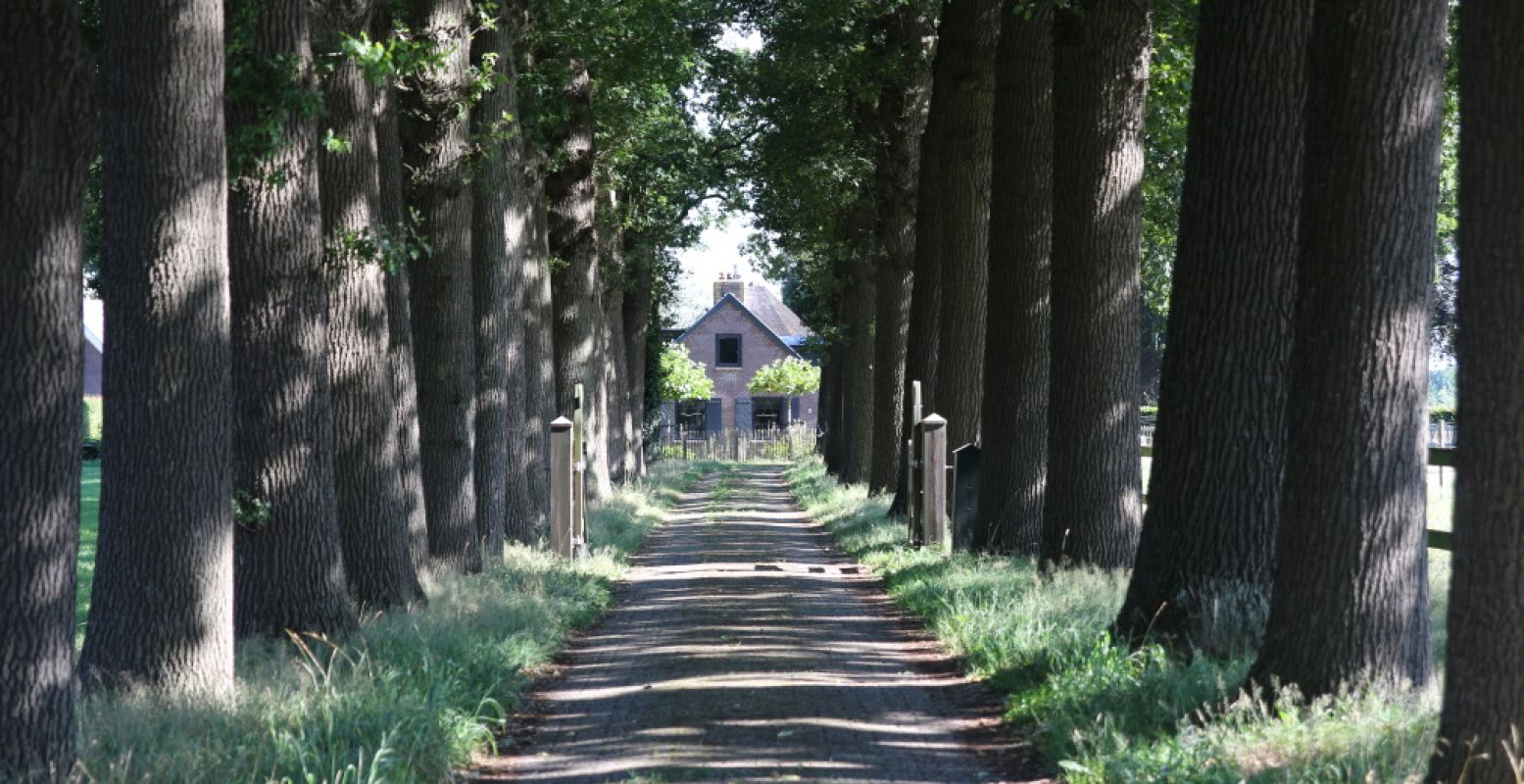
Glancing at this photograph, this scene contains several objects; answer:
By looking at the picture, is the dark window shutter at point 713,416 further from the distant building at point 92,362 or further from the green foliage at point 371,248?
the green foliage at point 371,248

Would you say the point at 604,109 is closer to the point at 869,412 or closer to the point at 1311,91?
the point at 869,412

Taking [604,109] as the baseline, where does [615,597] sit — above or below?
below

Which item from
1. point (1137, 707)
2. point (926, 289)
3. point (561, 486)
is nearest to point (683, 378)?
point (926, 289)

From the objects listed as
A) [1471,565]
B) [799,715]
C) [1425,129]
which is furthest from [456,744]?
[1425,129]

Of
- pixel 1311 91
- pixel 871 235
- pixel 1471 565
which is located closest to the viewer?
pixel 1471 565

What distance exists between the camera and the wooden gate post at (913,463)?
70.9 ft

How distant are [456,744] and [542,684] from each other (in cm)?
287

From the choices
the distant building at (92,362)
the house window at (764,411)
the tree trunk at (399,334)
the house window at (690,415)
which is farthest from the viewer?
the house window at (764,411)

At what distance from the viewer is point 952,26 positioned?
859 inches

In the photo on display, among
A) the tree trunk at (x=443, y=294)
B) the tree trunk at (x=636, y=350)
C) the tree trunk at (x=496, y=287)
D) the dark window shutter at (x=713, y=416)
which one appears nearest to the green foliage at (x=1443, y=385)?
the dark window shutter at (x=713, y=416)

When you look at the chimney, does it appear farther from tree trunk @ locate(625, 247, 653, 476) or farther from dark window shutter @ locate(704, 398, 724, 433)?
tree trunk @ locate(625, 247, 653, 476)

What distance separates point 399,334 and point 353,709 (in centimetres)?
727

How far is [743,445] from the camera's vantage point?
78188 millimetres

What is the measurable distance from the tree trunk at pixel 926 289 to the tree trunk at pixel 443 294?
795cm
